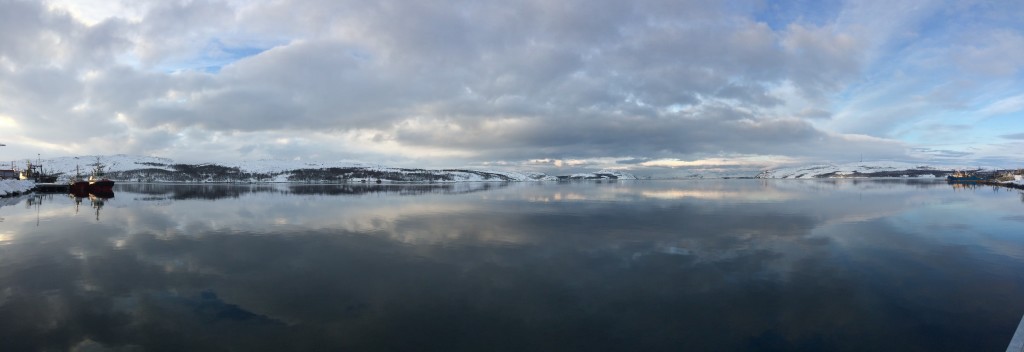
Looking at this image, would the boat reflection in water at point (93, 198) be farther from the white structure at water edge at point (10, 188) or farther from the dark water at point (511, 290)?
the dark water at point (511, 290)

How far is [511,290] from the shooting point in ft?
48.9

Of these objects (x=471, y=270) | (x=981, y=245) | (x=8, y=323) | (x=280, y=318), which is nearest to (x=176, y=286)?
(x=8, y=323)

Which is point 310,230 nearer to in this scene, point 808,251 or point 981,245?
point 808,251

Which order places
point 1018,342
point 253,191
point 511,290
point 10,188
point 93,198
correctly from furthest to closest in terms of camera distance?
point 253,191
point 10,188
point 93,198
point 511,290
point 1018,342

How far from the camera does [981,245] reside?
23656 millimetres

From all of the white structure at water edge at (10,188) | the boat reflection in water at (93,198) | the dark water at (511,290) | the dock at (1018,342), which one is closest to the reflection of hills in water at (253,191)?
the boat reflection in water at (93,198)

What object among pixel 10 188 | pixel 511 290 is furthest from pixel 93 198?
pixel 511 290

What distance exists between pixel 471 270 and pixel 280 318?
739cm

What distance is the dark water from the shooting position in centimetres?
1088

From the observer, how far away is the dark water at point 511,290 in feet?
35.7

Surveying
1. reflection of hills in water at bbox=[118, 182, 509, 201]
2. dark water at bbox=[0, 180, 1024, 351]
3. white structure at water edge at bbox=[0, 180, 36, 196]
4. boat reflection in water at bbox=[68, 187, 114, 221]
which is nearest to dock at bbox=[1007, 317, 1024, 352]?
dark water at bbox=[0, 180, 1024, 351]

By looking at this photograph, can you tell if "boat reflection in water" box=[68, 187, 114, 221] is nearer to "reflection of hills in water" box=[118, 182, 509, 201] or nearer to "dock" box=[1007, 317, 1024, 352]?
"reflection of hills in water" box=[118, 182, 509, 201]

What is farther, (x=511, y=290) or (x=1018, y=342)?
(x=511, y=290)

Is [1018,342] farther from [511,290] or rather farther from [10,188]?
[10,188]
